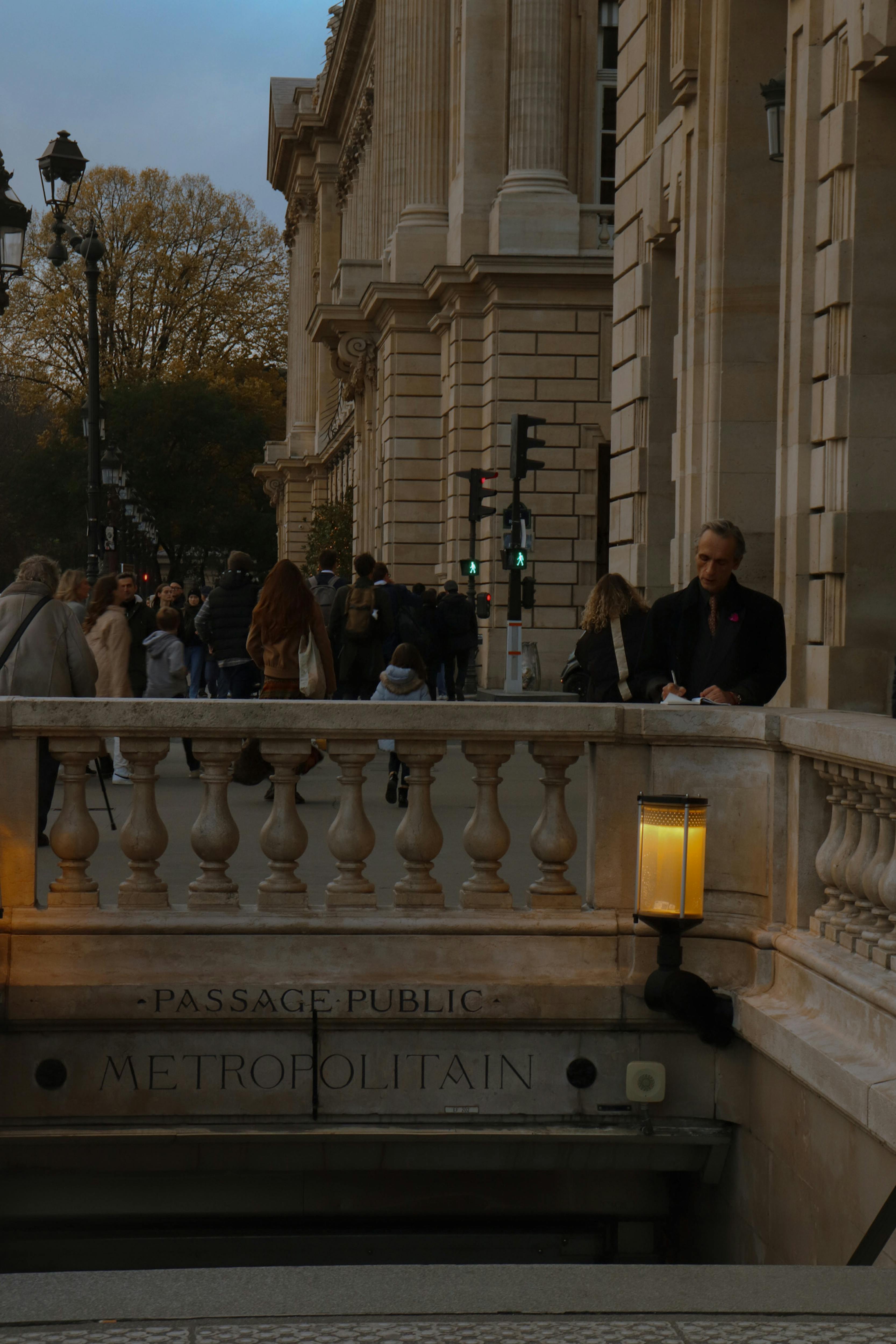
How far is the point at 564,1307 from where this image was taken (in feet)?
11.7

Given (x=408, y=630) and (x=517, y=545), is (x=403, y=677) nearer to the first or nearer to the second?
(x=408, y=630)

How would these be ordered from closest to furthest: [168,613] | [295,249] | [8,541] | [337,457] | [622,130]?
1. [168,613]
2. [622,130]
3. [337,457]
4. [8,541]
5. [295,249]

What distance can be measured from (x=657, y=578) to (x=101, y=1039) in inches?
418

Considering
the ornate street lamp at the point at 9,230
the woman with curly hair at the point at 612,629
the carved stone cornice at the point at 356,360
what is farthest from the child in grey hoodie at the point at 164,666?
the carved stone cornice at the point at 356,360

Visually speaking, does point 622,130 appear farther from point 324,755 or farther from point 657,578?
point 324,755

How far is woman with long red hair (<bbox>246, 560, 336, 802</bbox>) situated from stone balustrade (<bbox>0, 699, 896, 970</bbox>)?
6.45m

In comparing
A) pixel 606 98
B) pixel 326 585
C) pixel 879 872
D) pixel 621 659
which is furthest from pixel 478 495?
pixel 879 872

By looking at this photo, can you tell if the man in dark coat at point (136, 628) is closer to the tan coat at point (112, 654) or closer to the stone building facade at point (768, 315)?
the tan coat at point (112, 654)

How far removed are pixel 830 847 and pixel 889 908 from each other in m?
0.56

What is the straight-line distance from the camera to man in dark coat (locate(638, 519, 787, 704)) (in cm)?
675

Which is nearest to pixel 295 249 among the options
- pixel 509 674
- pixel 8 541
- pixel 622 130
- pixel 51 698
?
pixel 8 541

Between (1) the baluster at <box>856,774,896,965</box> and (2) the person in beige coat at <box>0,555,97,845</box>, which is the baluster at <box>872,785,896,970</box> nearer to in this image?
(1) the baluster at <box>856,774,896,965</box>

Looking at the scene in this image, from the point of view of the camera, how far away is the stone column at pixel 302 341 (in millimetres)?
70125

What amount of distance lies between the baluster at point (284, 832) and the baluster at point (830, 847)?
184 cm
